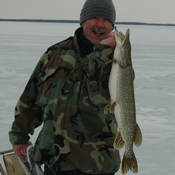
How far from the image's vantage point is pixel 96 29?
2.23 metres

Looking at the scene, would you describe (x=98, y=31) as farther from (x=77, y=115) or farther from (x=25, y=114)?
(x=25, y=114)

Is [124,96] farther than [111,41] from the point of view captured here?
No

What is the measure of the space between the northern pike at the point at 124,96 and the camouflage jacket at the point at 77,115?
0.33 feet

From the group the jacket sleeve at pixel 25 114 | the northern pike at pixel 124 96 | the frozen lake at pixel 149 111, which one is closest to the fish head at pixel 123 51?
the northern pike at pixel 124 96

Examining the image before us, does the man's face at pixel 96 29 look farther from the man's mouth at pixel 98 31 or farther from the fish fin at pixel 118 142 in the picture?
the fish fin at pixel 118 142

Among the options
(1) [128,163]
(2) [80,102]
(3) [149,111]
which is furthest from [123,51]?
(3) [149,111]

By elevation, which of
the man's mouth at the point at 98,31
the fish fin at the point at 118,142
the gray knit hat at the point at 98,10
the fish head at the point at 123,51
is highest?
the gray knit hat at the point at 98,10

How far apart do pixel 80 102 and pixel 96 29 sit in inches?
17.9

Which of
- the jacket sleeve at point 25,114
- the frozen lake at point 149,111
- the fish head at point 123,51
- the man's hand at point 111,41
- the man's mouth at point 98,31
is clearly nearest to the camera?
the fish head at point 123,51

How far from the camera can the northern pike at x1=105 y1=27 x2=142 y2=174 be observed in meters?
1.88

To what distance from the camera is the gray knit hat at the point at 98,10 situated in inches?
89.9

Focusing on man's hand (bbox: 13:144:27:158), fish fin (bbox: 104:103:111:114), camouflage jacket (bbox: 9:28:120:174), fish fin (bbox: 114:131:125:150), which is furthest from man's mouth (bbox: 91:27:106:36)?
man's hand (bbox: 13:144:27:158)

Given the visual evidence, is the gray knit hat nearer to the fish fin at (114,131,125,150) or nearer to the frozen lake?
the fish fin at (114,131,125,150)

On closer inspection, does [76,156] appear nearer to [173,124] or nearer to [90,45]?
[90,45]
